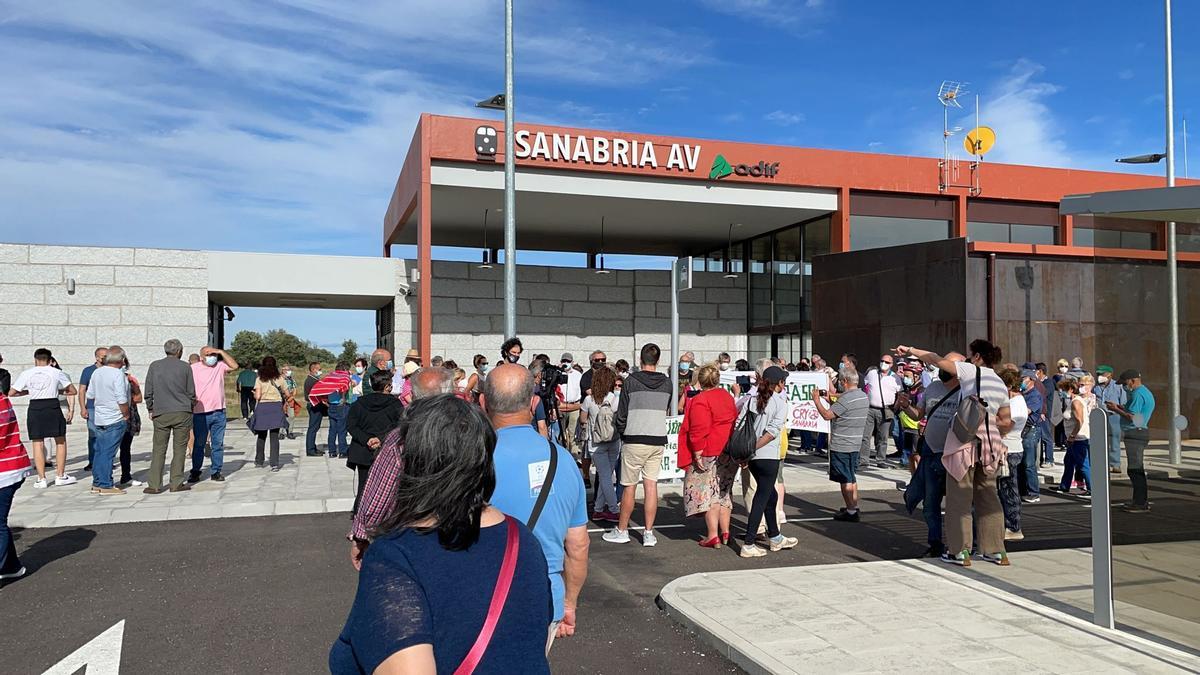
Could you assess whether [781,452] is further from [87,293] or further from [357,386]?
[87,293]

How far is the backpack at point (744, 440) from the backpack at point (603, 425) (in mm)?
1537

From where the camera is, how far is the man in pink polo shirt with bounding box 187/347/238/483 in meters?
11.6

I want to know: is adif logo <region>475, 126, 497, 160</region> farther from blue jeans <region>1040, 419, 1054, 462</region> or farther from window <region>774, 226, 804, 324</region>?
blue jeans <region>1040, 419, 1054, 462</region>

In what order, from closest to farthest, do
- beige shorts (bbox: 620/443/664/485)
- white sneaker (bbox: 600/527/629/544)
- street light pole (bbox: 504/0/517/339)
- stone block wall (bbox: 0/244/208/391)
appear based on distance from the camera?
1. beige shorts (bbox: 620/443/664/485)
2. white sneaker (bbox: 600/527/629/544)
3. street light pole (bbox: 504/0/517/339)
4. stone block wall (bbox: 0/244/208/391)

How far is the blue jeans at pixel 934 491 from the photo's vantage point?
24.0 feet

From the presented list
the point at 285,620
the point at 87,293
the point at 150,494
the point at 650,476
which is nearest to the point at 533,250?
the point at 87,293

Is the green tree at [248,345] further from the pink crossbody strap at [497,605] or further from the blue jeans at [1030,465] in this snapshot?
the pink crossbody strap at [497,605]

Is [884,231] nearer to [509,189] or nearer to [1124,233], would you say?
[509,189]

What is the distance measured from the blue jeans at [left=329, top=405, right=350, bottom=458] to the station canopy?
6.52 m

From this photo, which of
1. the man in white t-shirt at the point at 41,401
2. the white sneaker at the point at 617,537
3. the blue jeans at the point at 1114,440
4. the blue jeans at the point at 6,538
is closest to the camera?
the blue jeans at the point at 1114,440

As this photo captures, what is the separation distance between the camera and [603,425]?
893 cm

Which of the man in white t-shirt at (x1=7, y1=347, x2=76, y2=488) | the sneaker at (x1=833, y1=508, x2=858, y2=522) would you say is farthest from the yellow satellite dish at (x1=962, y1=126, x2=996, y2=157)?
the man in white t-shirt at (x1=7, y1=347, x2=76, y2=488)

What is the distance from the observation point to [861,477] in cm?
1274

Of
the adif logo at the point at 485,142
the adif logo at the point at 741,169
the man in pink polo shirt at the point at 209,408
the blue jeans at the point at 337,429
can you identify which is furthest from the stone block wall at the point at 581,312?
the man in pink polo shirt at the point at 209,408
